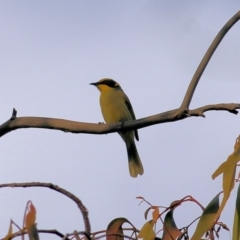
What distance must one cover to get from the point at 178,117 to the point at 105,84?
447 centimetres

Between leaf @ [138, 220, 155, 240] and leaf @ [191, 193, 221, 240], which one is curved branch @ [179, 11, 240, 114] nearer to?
leaf @ [191, 193, 221, 240]

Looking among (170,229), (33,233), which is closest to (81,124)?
(170,229)

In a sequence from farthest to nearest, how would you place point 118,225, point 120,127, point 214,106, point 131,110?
point 131,110
point 118,225
point 120,127
point 214,106

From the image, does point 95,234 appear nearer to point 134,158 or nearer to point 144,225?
point 144,225

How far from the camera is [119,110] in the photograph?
217 inches

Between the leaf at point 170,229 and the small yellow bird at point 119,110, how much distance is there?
3.51 m

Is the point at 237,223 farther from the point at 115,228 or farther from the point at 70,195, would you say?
the point at 70,195

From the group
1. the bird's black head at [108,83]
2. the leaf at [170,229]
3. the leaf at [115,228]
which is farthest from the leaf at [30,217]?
the bird's black head at [108,83]

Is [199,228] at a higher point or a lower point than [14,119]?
lower

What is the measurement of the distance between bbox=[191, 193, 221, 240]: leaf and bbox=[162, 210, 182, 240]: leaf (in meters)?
0.13

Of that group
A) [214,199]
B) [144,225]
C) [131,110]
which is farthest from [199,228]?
[131,110]

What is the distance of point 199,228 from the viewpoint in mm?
1663

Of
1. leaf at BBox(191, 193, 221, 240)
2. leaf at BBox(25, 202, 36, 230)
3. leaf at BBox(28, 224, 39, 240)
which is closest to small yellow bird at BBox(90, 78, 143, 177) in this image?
leaf at BBox(191, 193, 221, 240)

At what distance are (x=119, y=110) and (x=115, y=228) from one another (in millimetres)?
3787
